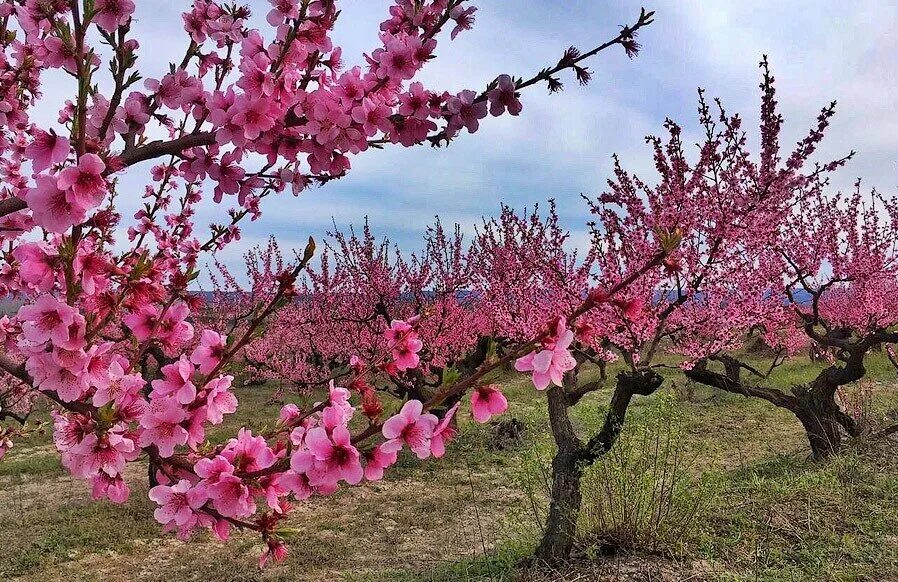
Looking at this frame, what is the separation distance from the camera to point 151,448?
75.9 inches

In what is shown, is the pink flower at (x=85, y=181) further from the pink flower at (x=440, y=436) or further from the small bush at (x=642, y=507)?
the small bush at (x=642, y=507)

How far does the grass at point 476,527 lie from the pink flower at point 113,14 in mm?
2207

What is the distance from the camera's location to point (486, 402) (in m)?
1.46

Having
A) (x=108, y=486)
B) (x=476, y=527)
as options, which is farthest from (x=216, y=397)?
(x=476, y=527)

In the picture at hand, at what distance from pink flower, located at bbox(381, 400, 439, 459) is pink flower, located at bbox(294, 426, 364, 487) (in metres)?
0.10

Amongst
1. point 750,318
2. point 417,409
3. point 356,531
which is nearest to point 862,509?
point 750,318

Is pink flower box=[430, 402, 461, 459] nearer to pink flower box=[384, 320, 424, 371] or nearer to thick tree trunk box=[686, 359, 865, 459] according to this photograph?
pink flower box=[384, 320, 424, 371]

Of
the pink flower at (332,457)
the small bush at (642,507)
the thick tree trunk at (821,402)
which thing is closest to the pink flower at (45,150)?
the pink flower at (332,457)

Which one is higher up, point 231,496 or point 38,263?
point 38,263

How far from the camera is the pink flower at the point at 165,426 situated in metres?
1.74

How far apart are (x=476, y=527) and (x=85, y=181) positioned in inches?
250

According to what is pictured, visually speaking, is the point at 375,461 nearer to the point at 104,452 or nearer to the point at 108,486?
the point at 104,452

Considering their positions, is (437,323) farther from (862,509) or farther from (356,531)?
(862,509)

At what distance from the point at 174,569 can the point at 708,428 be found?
346 inches
